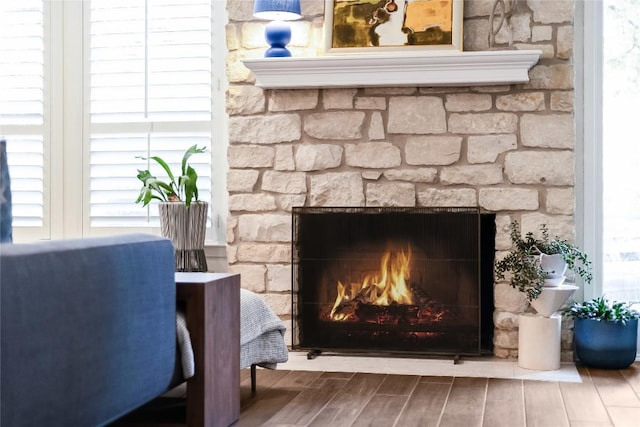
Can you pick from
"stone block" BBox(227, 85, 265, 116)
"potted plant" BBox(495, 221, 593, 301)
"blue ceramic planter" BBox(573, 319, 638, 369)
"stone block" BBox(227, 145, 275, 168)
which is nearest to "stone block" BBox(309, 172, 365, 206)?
"stone block" BBox(227, 145, 275, 168)

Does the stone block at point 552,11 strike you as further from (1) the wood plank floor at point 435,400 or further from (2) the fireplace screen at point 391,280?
(1) the wood plank floor at point 435,400

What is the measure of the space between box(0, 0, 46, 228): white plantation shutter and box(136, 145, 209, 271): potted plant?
0.91 meters

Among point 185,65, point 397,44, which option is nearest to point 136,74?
point 185,65

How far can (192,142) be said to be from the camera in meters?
5.07

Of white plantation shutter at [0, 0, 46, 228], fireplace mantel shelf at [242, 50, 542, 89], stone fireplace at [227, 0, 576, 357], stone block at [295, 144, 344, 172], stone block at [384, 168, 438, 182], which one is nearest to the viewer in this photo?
fireplace mantel shelf at [242, 50, 542, 89]

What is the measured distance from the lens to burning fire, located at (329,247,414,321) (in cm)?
463

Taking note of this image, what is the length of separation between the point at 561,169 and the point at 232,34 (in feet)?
6.35

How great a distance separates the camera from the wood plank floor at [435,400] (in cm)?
321

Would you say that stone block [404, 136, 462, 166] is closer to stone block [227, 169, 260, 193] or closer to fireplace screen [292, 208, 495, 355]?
fireplace screen [292, 208, 495, 355]

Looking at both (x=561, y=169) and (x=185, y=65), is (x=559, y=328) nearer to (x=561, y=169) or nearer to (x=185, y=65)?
(x=561, y=169)

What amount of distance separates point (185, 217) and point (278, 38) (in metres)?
1.08

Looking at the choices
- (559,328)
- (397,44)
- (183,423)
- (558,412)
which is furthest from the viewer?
(397,44)

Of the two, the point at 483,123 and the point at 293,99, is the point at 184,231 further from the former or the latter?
A: the point at 483,123

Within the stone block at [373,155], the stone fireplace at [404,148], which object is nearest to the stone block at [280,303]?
the stone fireplace at [404,148]
